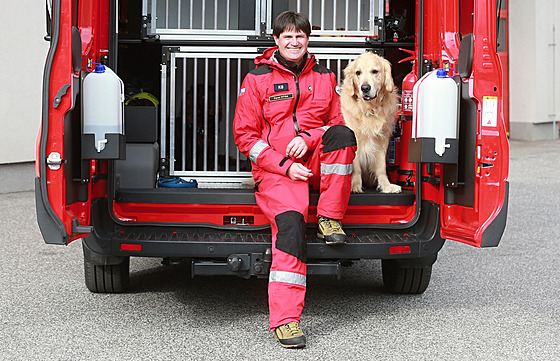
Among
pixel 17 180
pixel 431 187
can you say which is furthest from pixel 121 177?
pixel 17 180

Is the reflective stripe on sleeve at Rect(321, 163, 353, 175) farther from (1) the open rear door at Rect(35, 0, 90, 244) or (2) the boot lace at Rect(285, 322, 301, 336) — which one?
(1) the open rear door at Rect(35, 0, 90, 244)

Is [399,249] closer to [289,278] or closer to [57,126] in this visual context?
[289,278]

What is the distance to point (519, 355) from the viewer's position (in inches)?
137

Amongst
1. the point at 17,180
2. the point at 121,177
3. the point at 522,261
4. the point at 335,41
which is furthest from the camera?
the point at 17,180

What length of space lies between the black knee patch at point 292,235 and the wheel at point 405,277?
2.98 ft

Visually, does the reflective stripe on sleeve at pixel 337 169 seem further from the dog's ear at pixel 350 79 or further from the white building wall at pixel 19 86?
the white building wall at pixel 19 86

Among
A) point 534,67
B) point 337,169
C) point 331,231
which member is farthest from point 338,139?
point 534,67

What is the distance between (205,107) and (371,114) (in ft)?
4.11

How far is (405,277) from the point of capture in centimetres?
452

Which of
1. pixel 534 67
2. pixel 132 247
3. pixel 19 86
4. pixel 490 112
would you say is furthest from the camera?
pixel 534 67

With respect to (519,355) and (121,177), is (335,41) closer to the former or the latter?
(121,177)

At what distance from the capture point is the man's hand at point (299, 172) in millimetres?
3899

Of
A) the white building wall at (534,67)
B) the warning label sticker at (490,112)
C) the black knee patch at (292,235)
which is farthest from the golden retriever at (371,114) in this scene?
the white building wall at (534,67)

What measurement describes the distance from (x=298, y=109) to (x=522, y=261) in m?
2.54
